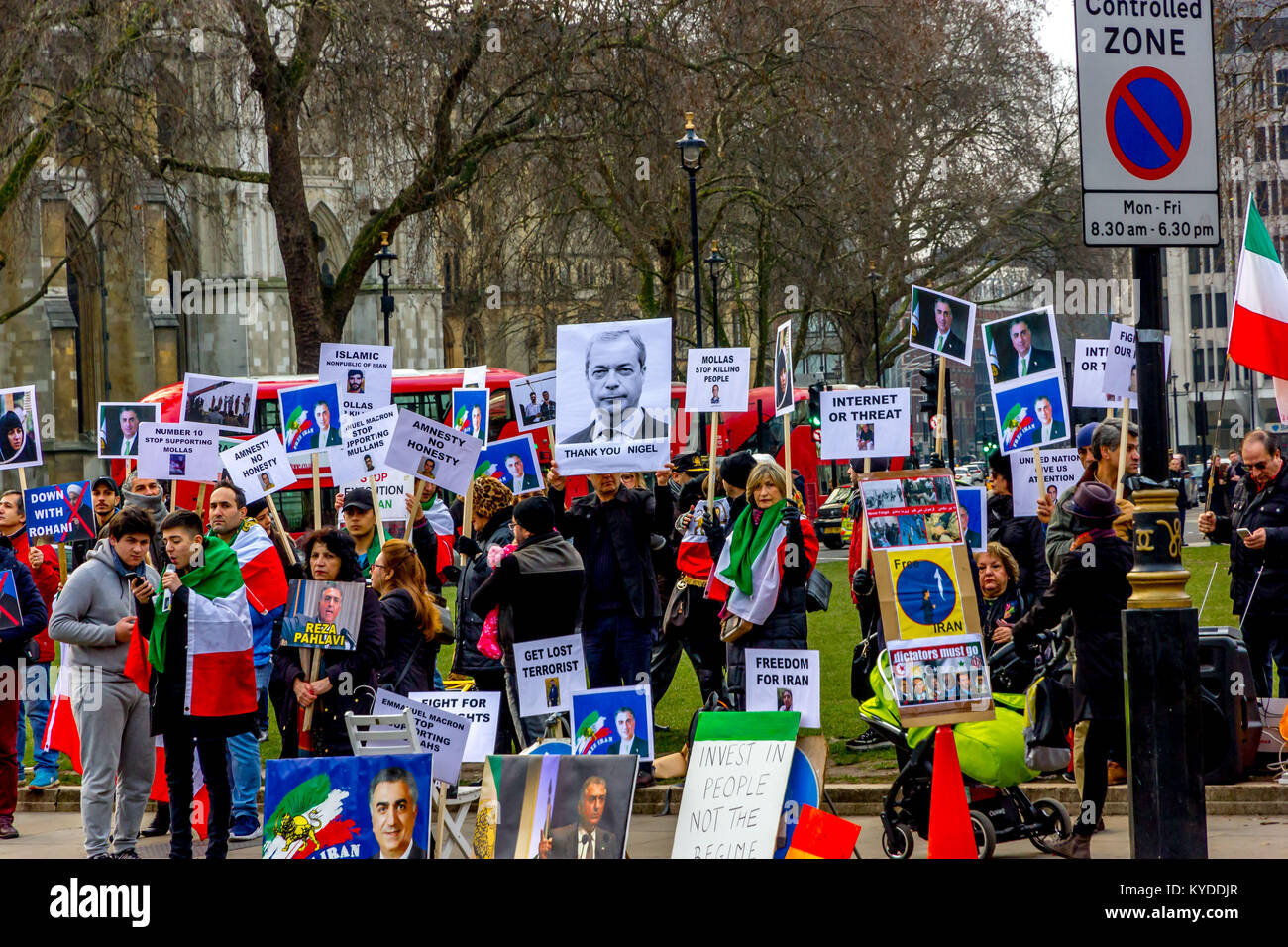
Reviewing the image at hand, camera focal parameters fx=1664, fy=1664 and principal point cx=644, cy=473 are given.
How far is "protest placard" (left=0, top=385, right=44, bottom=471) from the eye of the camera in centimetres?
1417

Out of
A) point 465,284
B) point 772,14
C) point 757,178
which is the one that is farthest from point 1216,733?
point 757,178

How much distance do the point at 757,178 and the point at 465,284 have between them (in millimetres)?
7699

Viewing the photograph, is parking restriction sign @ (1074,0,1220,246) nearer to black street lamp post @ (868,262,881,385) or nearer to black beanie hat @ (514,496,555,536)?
black beanie hat @ (514,496,555,536)

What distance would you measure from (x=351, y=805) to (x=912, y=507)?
2.76 meters

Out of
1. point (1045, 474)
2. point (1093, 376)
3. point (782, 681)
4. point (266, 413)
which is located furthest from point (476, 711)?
point (266, 413)

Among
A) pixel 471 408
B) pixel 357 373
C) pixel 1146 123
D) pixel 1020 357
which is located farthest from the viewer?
pixel 471 408

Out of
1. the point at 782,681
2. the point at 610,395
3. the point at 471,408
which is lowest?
the point at 782,681

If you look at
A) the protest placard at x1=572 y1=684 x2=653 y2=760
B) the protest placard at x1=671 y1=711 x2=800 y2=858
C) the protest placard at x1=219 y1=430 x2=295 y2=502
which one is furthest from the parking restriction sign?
the protest placard at x1=219 y1=430 x2=295 y2=502

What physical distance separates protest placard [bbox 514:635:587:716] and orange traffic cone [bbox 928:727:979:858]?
89.8 inches

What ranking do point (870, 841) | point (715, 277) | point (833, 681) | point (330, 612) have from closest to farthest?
point (330, 612) < point (870, 841) < point (833, 681) < point (715, 277)

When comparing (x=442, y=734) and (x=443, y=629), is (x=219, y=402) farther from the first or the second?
(x=442, y=734)

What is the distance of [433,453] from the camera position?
10.1m

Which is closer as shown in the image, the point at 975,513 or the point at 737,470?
the point at 737,470
